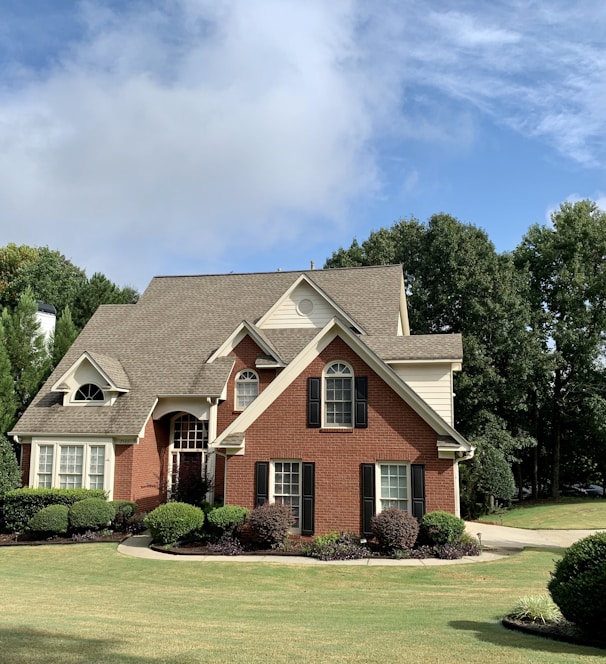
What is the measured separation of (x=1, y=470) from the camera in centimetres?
2278

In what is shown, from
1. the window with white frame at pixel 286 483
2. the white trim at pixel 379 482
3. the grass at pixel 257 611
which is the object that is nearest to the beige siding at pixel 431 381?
the white trim at pixel 379 482

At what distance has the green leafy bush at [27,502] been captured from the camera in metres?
21.7

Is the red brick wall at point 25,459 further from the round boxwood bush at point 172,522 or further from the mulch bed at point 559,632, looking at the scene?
the mulch bed at point 559,632

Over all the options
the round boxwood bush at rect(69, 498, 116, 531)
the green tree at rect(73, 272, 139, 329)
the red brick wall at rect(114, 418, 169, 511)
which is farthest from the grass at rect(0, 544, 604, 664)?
the green tree at rect(73, 272, 139, 329)

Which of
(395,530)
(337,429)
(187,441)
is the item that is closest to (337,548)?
(395,530)

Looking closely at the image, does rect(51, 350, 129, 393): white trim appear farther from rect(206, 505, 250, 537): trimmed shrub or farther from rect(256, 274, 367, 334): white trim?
rect(206, 505, 250, 537): trimmed shrub

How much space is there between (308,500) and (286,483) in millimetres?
929

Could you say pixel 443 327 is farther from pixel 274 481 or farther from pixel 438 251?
pixel 274 481

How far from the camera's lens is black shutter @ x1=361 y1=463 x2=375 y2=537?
60.3ft

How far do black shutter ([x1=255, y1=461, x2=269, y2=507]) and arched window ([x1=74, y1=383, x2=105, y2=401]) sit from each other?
8.25 meters

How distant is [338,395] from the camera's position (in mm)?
19641

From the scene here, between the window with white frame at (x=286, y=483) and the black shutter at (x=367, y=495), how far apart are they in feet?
6.66

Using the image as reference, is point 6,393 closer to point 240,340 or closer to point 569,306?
point 240,340

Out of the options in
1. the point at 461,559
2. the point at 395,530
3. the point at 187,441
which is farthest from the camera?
the point at 187,441
